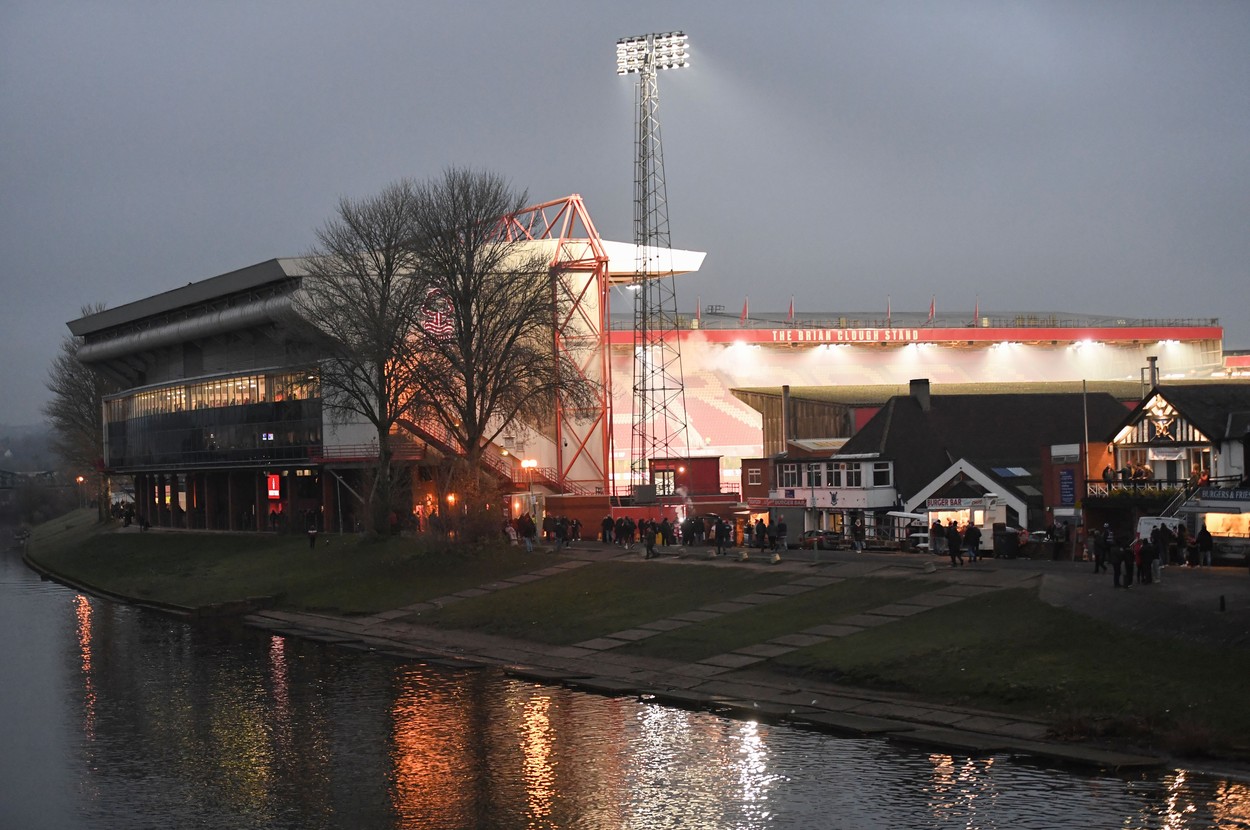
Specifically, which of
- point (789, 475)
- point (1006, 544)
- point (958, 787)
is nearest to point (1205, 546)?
point (1006, 544)

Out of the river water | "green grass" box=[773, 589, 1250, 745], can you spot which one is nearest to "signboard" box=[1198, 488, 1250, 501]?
"green grass" box=[773, 589, 1250, 745]

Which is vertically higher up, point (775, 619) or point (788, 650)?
point (775, 619)

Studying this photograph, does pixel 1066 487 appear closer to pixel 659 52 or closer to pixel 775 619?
pixel 775 619

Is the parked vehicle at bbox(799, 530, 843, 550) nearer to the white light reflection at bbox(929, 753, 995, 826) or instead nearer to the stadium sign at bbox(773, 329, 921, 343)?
the white light reflection at bbox(929, 753, 995, 826)

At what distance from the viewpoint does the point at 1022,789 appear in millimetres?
20484

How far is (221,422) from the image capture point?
8781 cm

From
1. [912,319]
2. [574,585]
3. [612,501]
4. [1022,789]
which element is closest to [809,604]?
[574,585]

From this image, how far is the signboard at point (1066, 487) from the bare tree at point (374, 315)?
29.1m

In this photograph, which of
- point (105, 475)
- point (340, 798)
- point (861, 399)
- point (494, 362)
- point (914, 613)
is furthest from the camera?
point (105, 475)

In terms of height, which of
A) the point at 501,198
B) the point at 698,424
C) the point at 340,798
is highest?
the point at 501,198

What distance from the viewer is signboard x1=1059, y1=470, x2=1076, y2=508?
5428cm

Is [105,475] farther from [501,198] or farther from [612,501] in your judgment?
[501,198]

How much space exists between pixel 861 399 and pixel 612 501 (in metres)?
31.2

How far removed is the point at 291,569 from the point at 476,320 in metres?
15.1
